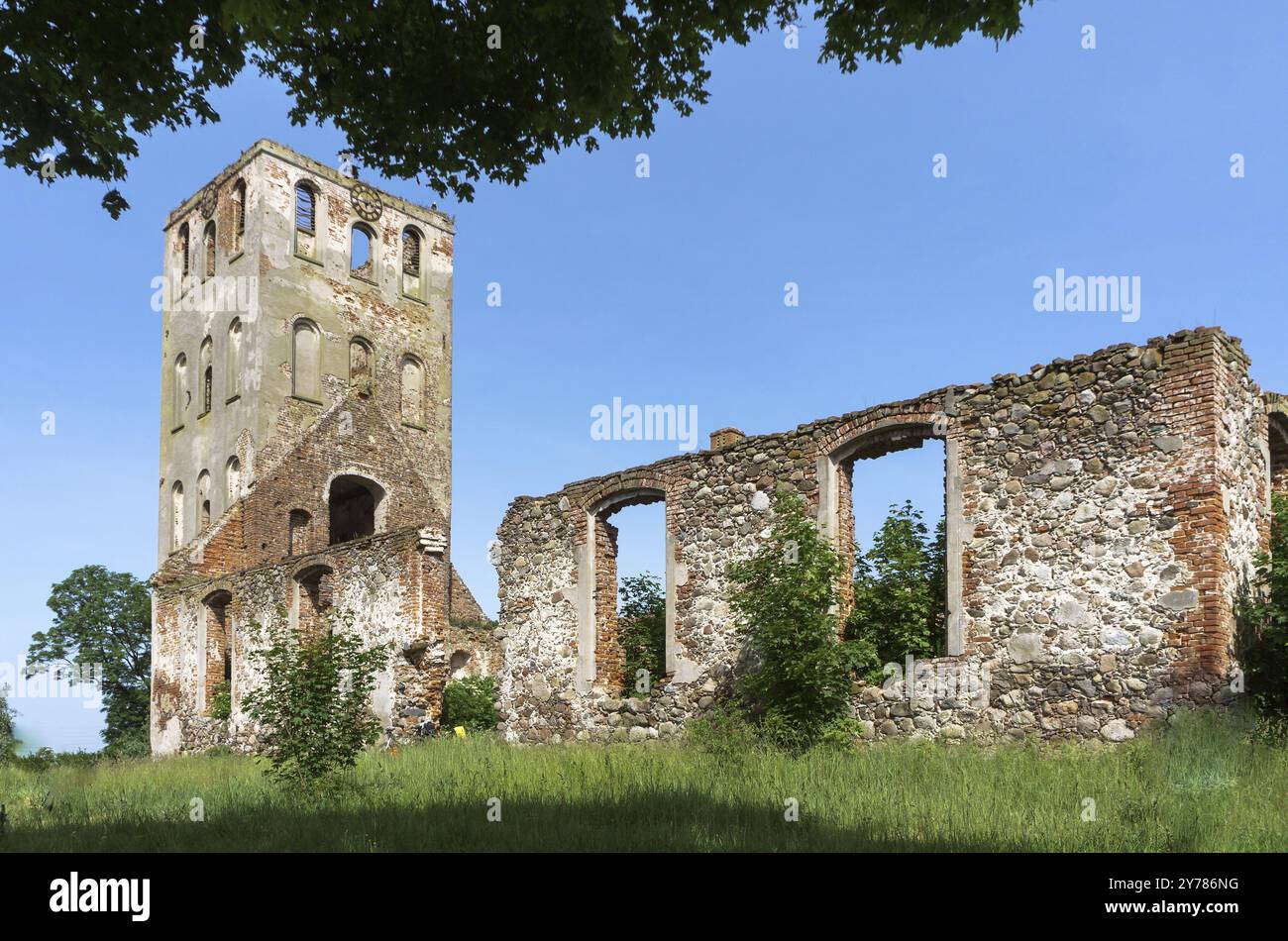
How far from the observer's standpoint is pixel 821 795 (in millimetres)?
8430

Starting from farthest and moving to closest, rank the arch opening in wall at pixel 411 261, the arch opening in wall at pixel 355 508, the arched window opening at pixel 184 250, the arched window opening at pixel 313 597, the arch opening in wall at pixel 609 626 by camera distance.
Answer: the arch opening in wall at pixel 411 261
the arched window opening at pixel 184 250
the arch opening in wall at pixel 355 508
the arched window opening at pixel 313 597
the arch opening in wall at pixel 609 626

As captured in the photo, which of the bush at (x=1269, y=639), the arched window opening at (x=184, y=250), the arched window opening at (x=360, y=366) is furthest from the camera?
the arched window opening at (x=184, y=250)

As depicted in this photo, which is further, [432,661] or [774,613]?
[432,661]

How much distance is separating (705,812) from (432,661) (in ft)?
33.2

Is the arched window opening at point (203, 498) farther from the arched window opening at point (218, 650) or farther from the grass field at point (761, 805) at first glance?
the grass field at point (761, 805)

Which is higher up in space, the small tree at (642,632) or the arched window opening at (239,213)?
the arched window opening at (239,213)

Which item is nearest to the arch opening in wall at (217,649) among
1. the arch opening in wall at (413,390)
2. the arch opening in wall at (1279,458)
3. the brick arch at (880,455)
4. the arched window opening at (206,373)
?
the arched window opening at (206,373)

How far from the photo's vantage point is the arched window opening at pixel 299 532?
26.6 meters

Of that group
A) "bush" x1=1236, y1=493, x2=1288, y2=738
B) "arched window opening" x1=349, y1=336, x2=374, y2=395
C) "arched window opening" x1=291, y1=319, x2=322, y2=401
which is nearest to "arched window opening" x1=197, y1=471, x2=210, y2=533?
"arched window opening" x1=291, y1=319, x2=322, y2=401

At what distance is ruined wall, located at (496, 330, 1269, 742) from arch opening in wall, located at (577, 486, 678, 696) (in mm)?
1400

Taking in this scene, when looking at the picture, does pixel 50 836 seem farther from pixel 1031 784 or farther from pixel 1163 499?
pixel 1163 499

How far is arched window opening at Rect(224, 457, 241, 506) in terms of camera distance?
2908cm

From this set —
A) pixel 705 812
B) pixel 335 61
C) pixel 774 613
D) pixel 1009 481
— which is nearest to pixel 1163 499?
pixel 1009 481

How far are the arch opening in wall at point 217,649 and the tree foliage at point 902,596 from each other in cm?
1509
